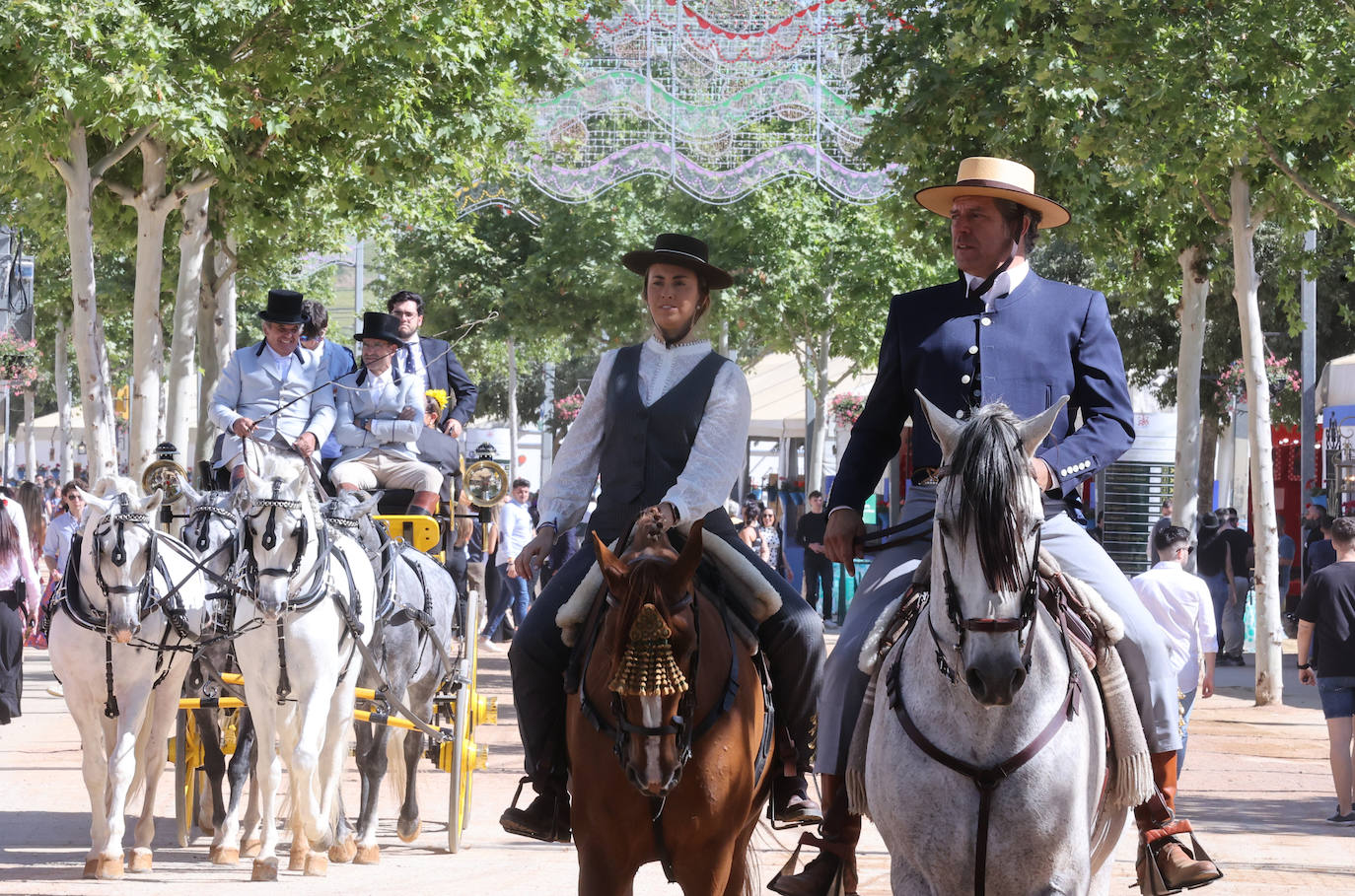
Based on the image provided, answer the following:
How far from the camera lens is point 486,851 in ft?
35.6

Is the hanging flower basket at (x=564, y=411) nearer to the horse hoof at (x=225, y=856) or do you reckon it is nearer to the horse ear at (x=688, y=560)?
the horse hoof at (x=225, y=856)

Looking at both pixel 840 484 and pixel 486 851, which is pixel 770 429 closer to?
pixel 486 851

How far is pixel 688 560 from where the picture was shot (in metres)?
5.59

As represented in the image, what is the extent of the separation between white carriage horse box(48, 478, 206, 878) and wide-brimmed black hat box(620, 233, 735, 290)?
4.69 meters

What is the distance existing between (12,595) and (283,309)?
5.17 m

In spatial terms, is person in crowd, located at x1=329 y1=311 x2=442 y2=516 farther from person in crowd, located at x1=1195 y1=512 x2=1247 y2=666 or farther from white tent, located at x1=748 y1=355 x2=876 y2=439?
white tent, located at x1=748 y1=355 x2=876 y2=439

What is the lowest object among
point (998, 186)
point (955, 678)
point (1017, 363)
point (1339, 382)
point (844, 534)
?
point (955, 678)

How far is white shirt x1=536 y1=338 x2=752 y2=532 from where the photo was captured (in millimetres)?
6281

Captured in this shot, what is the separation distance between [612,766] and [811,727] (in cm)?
115

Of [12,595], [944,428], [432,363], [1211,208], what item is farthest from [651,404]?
[1211,208]

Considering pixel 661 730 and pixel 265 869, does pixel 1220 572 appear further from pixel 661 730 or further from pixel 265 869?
pixel 661 730

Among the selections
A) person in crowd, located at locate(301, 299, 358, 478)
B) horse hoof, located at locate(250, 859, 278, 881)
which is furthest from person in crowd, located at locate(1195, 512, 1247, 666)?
horse hoof, located at locate(250, 859, 278, 881)

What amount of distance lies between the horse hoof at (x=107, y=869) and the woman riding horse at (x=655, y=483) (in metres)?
4.27

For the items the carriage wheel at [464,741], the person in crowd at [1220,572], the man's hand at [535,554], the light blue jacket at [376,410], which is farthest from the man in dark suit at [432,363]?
the person in crowd at [1220,572]
